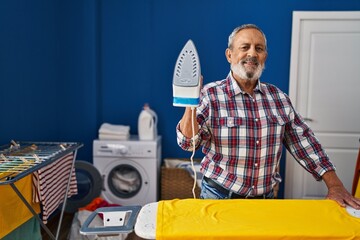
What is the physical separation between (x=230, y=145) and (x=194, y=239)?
1.64 ft

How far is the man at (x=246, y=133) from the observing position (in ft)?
4.72

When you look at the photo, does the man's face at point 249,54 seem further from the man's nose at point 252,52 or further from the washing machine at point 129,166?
the washing machine at point 129,166

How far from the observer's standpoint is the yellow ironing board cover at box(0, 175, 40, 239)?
1747mm

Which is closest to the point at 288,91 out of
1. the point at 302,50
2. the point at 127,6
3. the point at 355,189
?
the point at 302,50

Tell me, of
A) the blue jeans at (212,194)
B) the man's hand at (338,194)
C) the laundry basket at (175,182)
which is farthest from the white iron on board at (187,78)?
the laundry basket at (175,182)

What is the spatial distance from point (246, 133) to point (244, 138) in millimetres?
21

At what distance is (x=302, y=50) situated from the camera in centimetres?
358

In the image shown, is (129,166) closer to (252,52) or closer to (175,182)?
(175,182)

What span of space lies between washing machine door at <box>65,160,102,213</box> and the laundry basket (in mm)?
607

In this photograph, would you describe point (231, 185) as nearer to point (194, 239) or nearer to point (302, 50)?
point (194, 239)

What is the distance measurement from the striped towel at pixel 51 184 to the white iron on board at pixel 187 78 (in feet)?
4.00

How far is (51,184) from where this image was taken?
7.15 ft

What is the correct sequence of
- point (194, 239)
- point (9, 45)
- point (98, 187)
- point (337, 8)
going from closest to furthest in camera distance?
point (194, 239) → point (9, 45) → point (98, 187) → point (337, 8)

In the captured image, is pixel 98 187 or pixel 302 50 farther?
pixel 302 50
